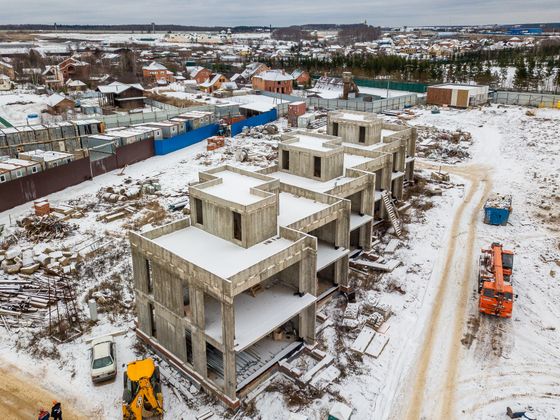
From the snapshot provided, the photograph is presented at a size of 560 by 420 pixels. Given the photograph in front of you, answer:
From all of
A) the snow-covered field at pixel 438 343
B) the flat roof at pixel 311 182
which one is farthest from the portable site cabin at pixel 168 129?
the flat roof at pixel 311 182

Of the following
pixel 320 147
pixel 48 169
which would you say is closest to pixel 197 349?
pixel 320 147

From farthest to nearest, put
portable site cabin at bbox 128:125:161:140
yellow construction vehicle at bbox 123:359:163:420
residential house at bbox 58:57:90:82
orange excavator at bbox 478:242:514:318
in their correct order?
residential house at bbox 58:57:90:82 → portable site cabin at bbox 128:125:161:140 → orange excavator at bbox 478:242:514:318 → yellow construction vehicle at bbox 123:359:163:420

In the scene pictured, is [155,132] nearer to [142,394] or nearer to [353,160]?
[353,160]

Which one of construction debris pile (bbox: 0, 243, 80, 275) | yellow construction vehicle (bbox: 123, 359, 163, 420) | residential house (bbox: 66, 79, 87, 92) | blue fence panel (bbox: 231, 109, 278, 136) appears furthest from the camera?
residential house (bbox: 66, 79, 87, 92)

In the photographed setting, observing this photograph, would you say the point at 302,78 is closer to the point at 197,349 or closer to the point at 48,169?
the point at 48,169

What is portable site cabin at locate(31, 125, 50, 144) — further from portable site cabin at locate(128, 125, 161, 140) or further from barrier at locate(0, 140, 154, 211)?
barrier at locate(0, 140, 154, 211)

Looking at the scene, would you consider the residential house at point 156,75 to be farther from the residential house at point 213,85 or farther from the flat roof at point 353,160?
the flat roof at point 353,160

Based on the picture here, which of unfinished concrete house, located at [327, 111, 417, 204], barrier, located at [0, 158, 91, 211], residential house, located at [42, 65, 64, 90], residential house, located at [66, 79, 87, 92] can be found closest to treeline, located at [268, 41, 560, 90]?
residential house, located at [66, 79, 87, 92]

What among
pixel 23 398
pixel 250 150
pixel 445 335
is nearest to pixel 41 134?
pixel 250 150
